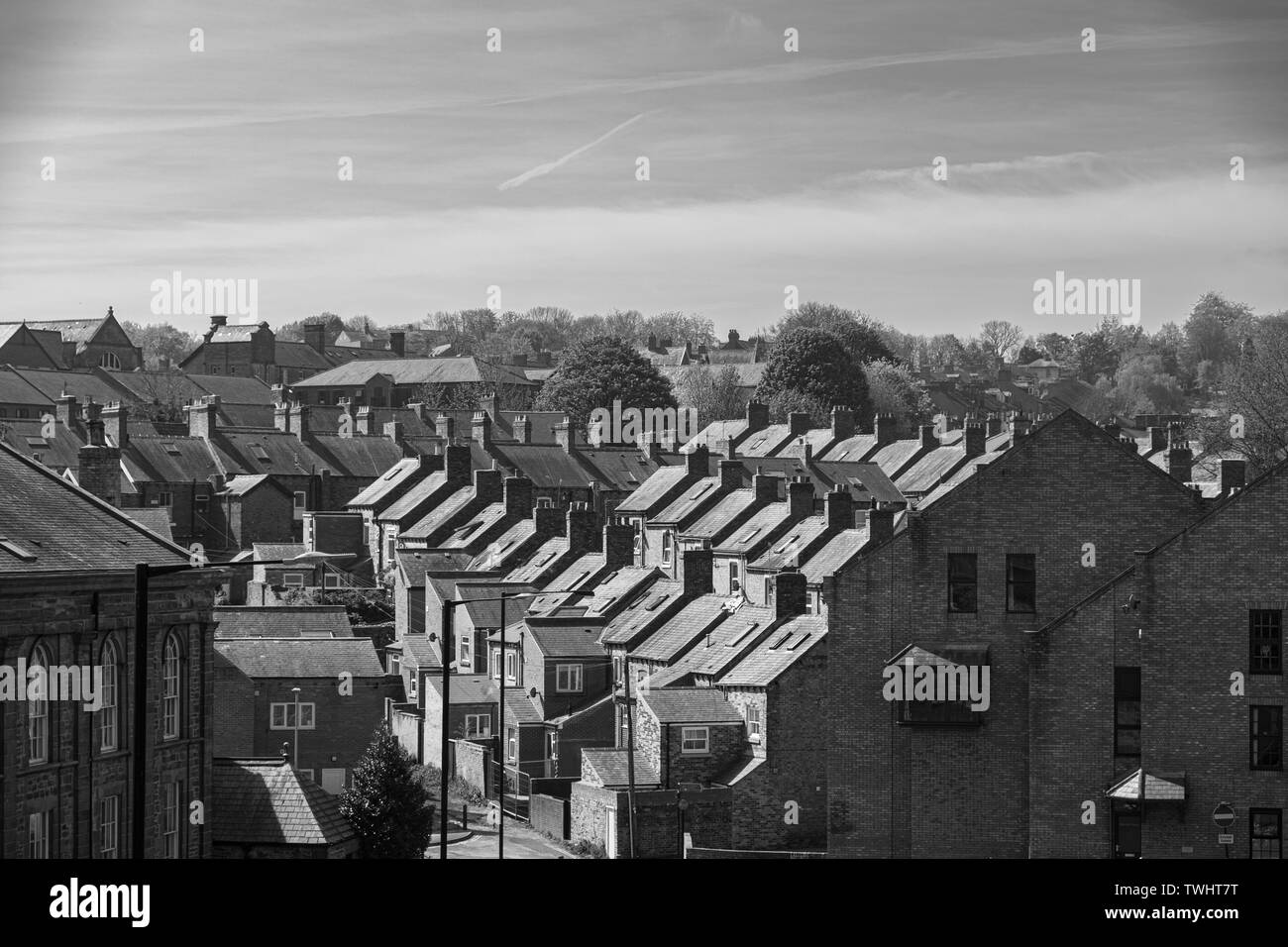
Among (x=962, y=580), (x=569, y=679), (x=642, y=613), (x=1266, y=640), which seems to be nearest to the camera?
(x=1266, y=640)

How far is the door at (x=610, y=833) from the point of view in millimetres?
50125

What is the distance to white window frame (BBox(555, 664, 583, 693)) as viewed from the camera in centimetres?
6488

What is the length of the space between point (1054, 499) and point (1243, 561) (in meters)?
5.75

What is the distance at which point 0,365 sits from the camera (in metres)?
137

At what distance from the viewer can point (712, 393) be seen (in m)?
152

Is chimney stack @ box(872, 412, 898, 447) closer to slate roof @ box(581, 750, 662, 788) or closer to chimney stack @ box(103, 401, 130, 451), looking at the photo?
chimney stack @ box(103, 401, 130, 451)

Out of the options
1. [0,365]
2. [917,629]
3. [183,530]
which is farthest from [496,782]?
[0,365]

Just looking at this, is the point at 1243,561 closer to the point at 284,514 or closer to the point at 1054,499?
the point at 1054,499

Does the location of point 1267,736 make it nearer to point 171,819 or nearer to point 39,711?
point 171,819

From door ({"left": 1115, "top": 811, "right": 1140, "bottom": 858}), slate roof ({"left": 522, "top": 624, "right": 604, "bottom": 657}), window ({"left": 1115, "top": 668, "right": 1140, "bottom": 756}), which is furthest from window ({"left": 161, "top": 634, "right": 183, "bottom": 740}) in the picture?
slate roof ({"left": 522, "top": 624, "right": 604, "bottom": 657})

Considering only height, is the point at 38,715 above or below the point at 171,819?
above

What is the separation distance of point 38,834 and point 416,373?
133703 millimetres

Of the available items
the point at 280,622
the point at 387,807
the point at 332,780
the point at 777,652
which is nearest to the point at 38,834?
the point at 387,807
